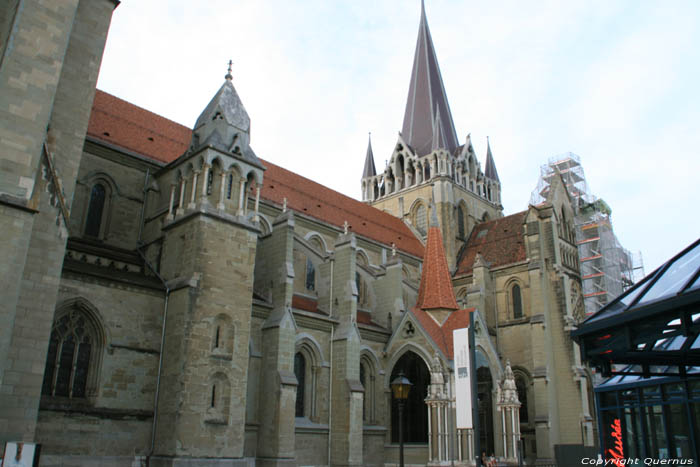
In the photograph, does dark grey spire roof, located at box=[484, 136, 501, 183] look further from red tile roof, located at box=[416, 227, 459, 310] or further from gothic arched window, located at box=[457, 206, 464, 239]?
red tile roof, located at box=[416, 227, 459, 310]

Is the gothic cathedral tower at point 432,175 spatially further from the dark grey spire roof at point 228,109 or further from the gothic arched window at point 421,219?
the dark grey spire roof at point 228,109

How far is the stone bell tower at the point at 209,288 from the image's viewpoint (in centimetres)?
1558

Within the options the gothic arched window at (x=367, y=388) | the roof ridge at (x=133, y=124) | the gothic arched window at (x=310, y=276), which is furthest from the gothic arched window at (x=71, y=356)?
the gothic arched window at (x=310, y=276)

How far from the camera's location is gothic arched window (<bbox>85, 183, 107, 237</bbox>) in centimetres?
1962

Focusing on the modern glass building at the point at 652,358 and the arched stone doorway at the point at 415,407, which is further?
the arched stone doorway at the point at 415,407

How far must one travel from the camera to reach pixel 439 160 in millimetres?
38250

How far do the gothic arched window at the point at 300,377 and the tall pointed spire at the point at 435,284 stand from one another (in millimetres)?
7331

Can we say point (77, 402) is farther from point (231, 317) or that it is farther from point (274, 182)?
point (274, 182)

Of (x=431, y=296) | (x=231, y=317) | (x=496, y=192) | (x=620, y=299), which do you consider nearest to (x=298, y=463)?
(x=231, y=317)

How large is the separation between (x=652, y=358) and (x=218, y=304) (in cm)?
1148

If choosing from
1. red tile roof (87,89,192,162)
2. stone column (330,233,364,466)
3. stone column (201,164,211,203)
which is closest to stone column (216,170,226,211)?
stone column (201,164,211,203)

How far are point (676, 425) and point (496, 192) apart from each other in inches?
1216

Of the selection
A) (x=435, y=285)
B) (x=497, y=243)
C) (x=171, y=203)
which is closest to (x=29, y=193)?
(x=171, y=203)

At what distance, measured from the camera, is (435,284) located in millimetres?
26922
